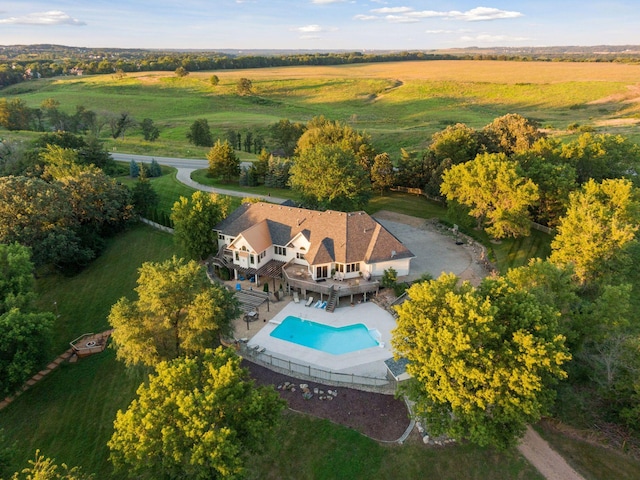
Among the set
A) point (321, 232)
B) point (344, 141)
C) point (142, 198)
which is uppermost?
point (344, 141)

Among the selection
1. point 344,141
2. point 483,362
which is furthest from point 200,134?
point 483,362

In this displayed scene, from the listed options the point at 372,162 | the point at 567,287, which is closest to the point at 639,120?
the point at 372,162

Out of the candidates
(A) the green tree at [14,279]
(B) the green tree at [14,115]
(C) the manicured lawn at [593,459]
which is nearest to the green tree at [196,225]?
(A) the green tree at [14,279]

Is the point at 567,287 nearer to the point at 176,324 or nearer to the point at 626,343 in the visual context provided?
the point at 626,343

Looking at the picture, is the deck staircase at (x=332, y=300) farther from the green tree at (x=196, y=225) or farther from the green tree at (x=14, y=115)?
the green tree at (x=14, y=115)

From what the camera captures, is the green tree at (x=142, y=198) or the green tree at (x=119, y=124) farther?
the green tree at (x=119, y=124)

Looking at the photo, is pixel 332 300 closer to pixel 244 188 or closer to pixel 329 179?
pixel 329 179
